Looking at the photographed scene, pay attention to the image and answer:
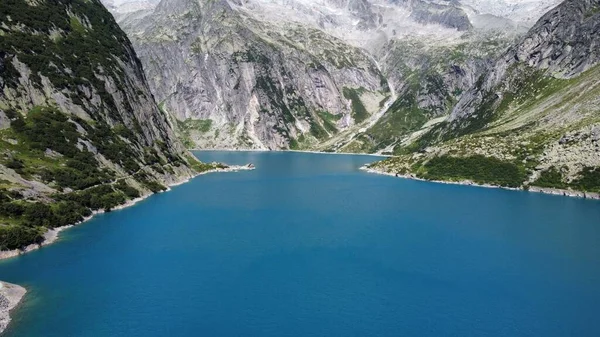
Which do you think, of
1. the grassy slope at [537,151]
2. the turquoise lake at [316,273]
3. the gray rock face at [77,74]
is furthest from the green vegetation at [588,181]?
the gray rock face at [77,74]

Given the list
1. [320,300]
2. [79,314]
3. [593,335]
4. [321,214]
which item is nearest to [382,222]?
[321,214]

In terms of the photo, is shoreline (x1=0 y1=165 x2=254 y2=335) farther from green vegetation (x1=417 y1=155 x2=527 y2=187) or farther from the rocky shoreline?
green vegetation (x1=417 y1=155 x2=527 y2=187)

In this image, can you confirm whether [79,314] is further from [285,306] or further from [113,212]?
[113,212]

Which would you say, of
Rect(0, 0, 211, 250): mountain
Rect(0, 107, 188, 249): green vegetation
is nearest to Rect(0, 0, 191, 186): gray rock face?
Rect(0, 0, 211, 250): mountain

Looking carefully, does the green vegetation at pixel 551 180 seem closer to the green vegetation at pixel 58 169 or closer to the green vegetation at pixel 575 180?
the green vegetation at pixel 575 180

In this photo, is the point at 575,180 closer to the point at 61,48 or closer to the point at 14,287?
the point at 14,287

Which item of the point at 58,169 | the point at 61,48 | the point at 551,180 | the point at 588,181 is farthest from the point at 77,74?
the point at 588,181
